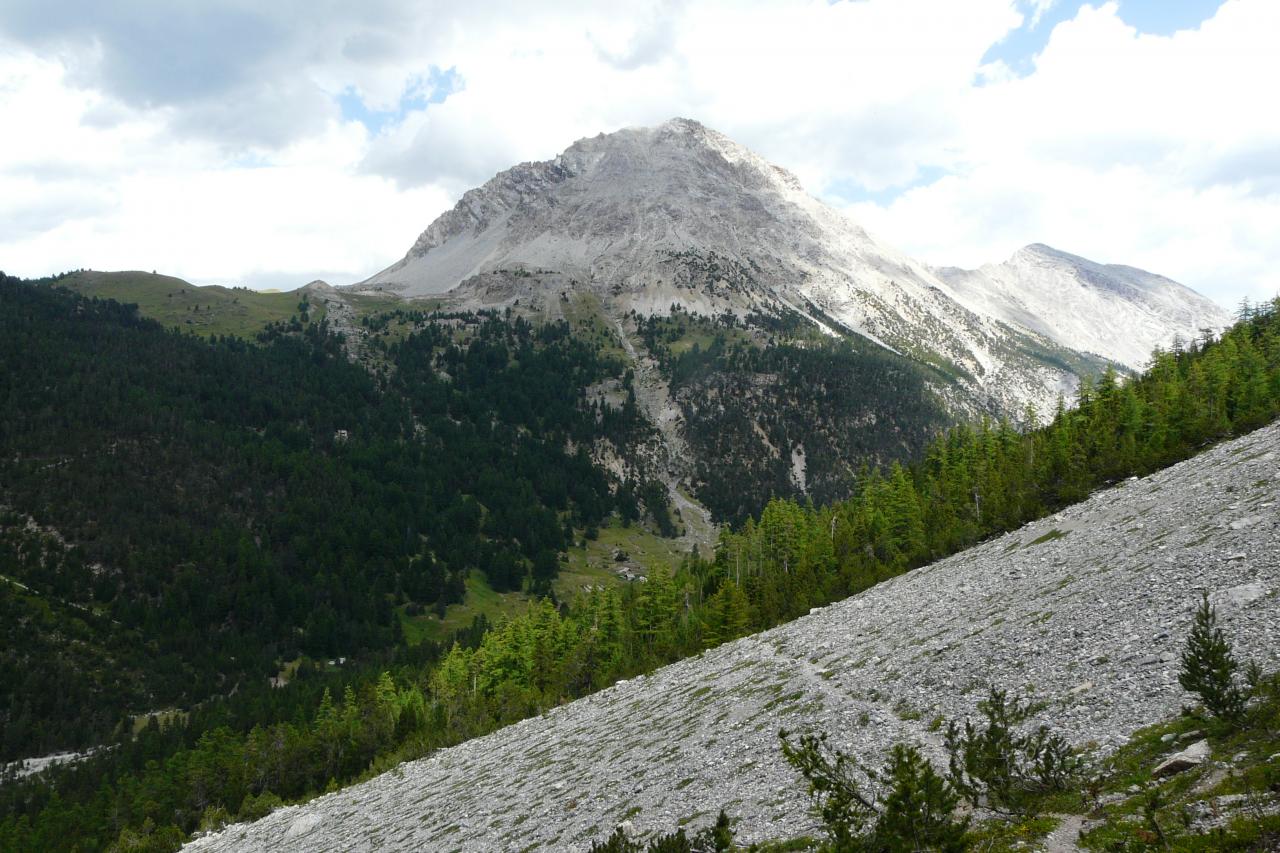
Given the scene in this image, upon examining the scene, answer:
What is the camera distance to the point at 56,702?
483 feet

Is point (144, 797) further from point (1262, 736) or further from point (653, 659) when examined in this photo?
point (1262, 736)

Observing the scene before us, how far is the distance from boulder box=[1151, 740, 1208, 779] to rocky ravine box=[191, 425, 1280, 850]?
3249 millimetres

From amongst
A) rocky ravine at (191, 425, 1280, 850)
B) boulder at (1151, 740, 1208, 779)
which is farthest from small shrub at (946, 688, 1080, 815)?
rocky ravine at (191, 425, 1280, 850)

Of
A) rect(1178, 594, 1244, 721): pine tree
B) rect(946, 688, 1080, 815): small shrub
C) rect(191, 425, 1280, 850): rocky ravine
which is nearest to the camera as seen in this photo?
rect(1178, 594, 1244, 721): pine tree

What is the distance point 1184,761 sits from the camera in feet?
53.2

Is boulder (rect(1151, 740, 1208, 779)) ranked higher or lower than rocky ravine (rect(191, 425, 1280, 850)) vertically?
higher

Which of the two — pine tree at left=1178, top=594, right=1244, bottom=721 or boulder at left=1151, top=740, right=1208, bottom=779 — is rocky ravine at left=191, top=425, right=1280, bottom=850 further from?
pine tree at left=1178, top=594, right=1244, bottom=721

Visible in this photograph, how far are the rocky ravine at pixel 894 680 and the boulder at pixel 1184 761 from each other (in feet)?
10.7

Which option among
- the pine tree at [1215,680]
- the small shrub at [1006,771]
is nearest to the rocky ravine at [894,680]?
the small shrub at [1006,771]

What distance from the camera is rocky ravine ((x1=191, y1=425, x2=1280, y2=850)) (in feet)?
80.7

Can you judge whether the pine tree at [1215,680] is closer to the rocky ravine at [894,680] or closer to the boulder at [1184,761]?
the boulder at [1184,761]

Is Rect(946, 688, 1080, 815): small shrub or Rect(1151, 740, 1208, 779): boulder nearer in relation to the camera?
Rect(1151, 740, 1208, 779): boulder

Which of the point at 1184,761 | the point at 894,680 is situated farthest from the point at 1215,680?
the point at 894,680

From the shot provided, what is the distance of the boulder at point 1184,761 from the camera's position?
16.1 m
